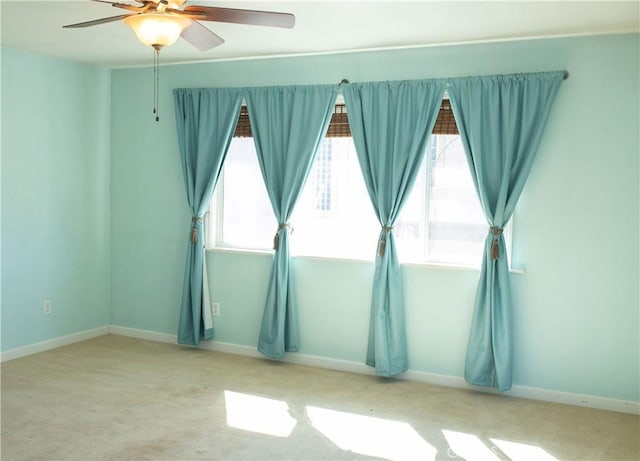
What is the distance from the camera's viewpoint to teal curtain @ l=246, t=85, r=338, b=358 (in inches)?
183

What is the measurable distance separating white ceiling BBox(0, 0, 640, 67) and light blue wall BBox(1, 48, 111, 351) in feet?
1.27

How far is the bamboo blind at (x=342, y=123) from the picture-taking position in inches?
168

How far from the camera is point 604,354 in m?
3.90

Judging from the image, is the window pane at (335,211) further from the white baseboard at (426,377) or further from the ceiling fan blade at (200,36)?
the ceiling fan blade at (200,36)

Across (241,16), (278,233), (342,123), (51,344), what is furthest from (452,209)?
(51,344)

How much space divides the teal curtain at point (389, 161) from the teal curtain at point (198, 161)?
1130 mm

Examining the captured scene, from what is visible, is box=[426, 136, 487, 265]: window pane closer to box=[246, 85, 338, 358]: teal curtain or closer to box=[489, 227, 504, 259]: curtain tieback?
box=[489, 227, 504, 259]: curtain tieback

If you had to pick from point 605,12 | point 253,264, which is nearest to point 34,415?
point 253,264

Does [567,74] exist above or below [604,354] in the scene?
above

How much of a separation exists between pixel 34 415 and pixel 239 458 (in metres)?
1.38

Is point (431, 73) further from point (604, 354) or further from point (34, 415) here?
point (34, 415)

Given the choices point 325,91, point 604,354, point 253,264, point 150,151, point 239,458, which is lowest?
point 239,458

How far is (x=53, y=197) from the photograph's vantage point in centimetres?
505

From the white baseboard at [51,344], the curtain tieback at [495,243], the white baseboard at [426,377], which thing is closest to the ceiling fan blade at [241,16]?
the curtain tieback at [495,243]
